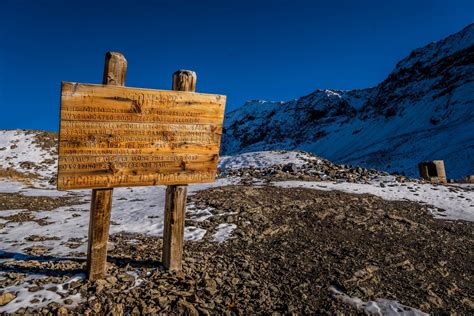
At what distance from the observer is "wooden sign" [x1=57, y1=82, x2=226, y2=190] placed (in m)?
4.04

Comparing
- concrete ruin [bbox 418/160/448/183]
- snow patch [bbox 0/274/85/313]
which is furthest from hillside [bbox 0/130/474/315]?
concrete ruin [bbox 418/160/448/183]

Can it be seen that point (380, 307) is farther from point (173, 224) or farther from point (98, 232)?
point (98, 232)

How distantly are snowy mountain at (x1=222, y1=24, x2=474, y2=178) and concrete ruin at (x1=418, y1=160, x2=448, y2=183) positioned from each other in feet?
50.9

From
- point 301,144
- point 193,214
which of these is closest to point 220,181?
point 193,214

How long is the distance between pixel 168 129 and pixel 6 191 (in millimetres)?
12854

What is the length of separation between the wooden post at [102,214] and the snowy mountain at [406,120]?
34736mm

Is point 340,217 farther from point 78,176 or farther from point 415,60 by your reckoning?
point 415,60

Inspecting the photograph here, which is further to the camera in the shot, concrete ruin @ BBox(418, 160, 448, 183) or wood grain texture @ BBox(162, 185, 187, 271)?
concrete ruin @ BBox(418, 160, 448, 183)

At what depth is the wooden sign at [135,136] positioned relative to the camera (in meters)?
4.04

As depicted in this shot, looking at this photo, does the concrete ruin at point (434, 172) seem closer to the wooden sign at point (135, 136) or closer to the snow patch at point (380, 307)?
the snow patch at point (380, 307)

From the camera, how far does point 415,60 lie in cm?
8150

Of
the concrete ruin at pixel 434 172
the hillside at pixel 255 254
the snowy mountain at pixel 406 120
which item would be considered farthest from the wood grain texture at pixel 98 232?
the snowy mountain at pixel 406 120

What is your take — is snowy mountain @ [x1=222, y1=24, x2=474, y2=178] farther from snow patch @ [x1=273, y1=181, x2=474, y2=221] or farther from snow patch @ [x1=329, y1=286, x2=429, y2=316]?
snow patch @ [x1=329, y1=286, x2=429, y2=316]

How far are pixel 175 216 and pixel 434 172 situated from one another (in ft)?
59.7
